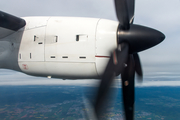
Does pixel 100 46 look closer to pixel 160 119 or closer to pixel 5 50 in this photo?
pixel 5 50

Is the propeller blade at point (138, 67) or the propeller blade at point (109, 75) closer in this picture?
the propeller blade at point (109, 75)

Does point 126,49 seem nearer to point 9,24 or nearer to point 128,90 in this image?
point 128,90

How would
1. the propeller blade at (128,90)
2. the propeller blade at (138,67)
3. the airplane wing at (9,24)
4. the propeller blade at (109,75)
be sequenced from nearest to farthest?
the propeller blade at (109,75) → the airplane wing at (9,24) → the propeller blade at (128,90) → the propeller blade at (138,67)

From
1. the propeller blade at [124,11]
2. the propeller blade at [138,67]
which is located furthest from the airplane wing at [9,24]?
the propeller blade at [138,67]

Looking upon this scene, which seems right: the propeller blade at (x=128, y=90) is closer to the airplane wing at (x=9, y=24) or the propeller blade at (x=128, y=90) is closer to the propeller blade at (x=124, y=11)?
the propeller blade at (x=124, y=11)

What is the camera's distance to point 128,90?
3.75 m

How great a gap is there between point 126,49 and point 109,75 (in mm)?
802

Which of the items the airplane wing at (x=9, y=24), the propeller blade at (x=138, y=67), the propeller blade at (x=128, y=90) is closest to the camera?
the airplane wing at (x=9, y=24)

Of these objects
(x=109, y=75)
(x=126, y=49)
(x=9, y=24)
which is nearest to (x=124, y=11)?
A: (x=126, y=49)

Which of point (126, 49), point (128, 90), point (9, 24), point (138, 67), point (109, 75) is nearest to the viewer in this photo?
point (109, 75)

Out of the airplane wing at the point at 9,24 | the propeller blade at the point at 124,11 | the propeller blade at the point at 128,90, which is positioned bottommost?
the propeller blade at the point at 128,90

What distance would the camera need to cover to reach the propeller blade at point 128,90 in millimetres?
3660

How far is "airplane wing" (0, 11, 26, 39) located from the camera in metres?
3.32

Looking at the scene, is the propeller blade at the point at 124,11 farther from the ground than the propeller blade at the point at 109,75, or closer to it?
farther from the ground
